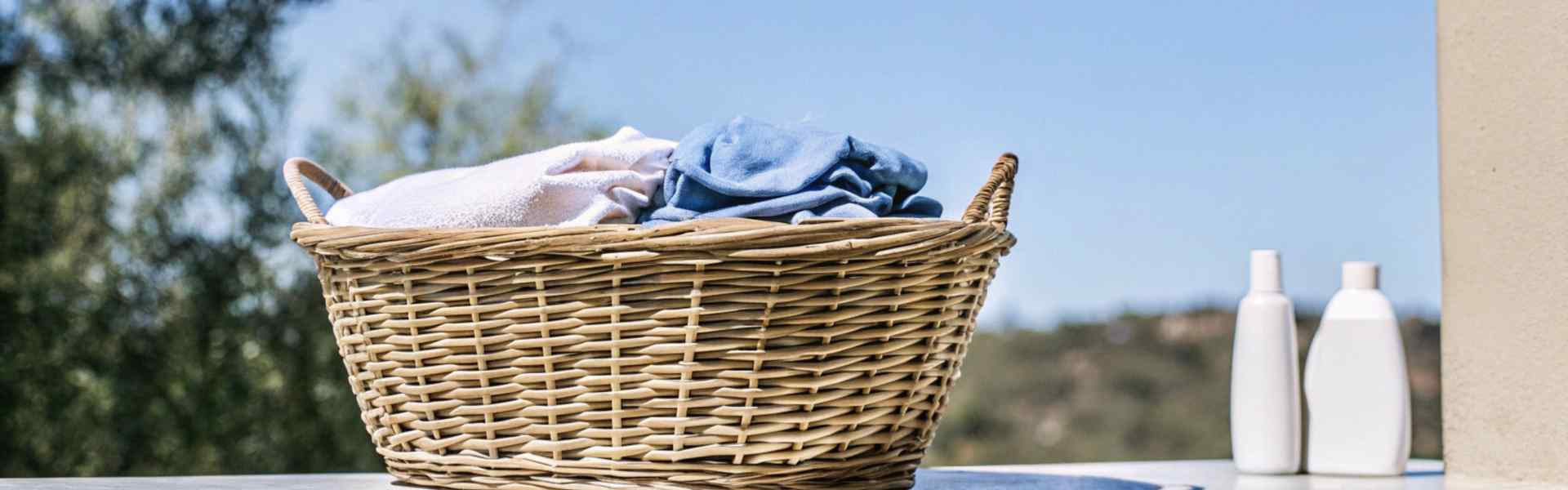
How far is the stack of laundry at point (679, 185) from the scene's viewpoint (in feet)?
2.66

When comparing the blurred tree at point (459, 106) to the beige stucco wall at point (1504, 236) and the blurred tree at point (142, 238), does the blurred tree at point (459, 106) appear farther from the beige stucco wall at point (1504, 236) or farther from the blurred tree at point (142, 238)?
the beige stucco wall at point (1504, 236)

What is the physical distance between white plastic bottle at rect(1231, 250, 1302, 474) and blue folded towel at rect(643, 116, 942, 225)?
0.36 m

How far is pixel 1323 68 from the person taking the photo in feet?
12.3

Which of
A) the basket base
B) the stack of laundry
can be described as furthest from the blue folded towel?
the basket base

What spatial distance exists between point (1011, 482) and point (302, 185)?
590 millimetres

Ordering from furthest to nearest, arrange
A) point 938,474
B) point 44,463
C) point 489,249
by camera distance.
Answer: point 44,463
point 938,474
point 489,249

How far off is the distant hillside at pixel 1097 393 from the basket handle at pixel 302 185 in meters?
3.50

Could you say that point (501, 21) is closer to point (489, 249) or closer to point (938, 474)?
point (938, 474)

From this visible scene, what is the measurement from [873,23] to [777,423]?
2.52 meters

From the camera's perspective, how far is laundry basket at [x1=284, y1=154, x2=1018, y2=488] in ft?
2.43

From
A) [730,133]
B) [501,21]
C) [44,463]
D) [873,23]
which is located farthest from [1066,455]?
[730,133]

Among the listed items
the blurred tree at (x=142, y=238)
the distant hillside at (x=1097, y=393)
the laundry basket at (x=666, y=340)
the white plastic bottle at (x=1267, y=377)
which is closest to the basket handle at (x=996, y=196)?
the laundry basket at (x=666, y=340)

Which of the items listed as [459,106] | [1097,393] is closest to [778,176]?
[459,106]

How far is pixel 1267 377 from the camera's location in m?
1.06
